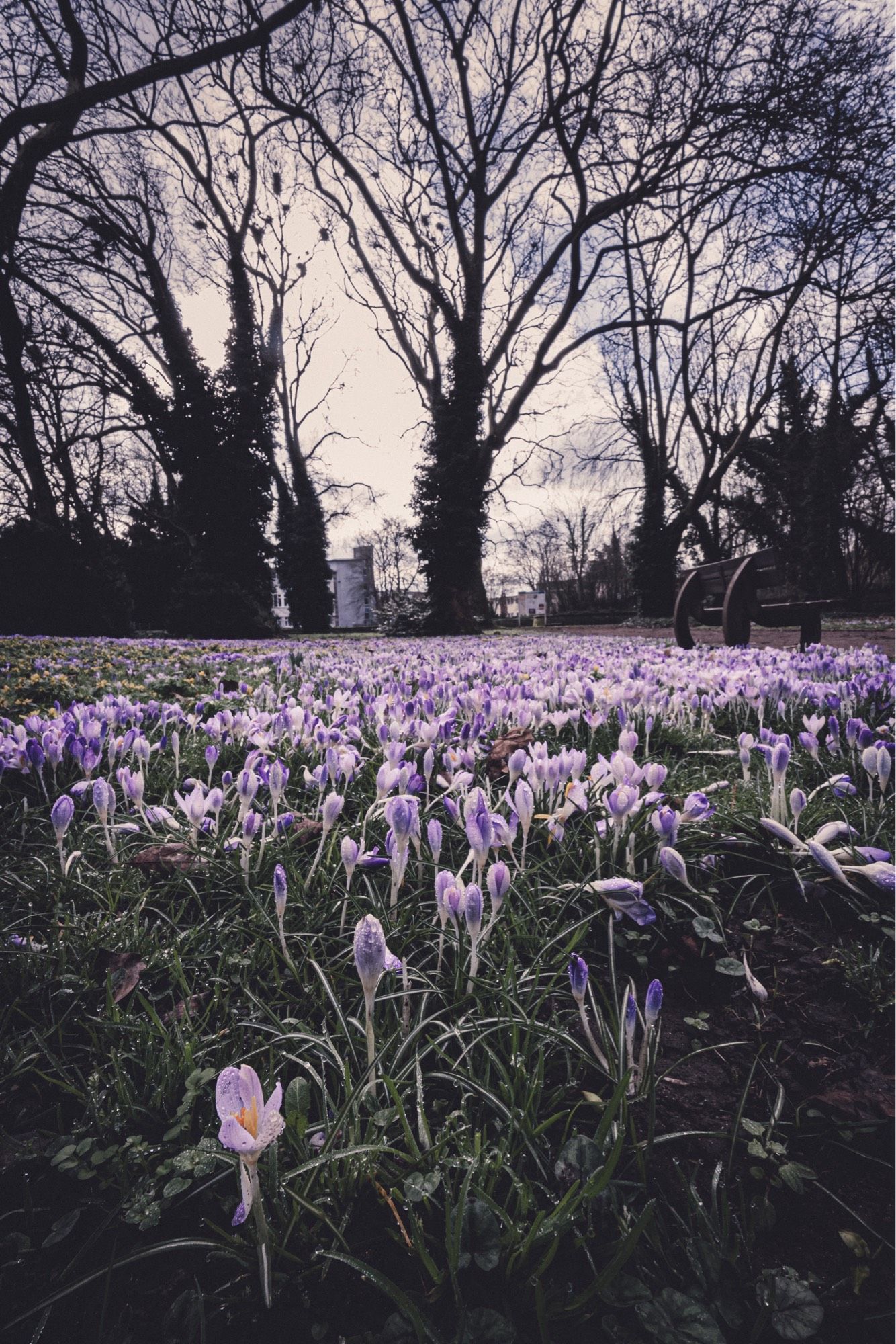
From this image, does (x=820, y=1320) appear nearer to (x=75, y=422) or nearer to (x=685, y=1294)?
(x=685, y=1294)

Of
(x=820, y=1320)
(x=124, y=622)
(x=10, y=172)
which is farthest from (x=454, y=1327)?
(x=124, y=622)

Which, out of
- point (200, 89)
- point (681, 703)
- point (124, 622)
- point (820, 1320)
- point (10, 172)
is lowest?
point (820, 1320)

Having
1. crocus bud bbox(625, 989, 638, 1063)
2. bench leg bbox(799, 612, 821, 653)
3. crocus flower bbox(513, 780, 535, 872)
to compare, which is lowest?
crocus bud bbox(625, 989, 638, 1063)

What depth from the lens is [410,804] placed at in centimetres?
128

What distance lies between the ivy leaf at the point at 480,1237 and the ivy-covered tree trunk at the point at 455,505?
17.5m

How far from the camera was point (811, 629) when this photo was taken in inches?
288

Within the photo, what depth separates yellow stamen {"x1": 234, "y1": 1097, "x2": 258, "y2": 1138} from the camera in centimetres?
67

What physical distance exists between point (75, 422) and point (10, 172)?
34.9 feet

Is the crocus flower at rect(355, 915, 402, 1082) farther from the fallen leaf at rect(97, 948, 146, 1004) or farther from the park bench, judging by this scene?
the park bench

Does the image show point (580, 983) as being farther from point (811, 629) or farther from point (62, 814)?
point (811, 629)

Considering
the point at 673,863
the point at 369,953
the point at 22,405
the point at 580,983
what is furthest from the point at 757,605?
the point at 22,405

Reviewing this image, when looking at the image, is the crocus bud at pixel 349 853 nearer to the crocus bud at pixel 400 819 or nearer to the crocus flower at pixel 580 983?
the crocus bud at pixel 400 819

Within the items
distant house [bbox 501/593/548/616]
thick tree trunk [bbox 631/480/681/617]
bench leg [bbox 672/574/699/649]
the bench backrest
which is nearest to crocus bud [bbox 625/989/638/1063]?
the bench backrest

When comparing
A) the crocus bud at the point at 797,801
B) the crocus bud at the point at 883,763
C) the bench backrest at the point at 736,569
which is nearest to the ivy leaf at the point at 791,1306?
the crocus bud at the point at 797,801
